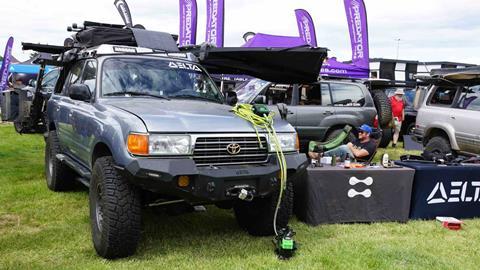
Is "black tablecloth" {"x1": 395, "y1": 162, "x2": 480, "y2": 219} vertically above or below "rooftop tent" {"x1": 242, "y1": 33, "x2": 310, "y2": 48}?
below

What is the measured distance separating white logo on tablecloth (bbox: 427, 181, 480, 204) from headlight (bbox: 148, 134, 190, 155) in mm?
3315

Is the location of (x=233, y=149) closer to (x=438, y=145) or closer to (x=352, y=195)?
(x=352, y=195)

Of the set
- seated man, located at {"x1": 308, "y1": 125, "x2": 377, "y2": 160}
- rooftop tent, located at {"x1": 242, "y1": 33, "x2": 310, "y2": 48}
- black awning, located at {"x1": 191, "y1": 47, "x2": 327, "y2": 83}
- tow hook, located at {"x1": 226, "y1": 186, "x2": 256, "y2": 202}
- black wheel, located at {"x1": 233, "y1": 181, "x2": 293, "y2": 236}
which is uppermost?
rooftop tent, located at {"x1": 242, "y1": 33, "x2": 310, "y2": 48}

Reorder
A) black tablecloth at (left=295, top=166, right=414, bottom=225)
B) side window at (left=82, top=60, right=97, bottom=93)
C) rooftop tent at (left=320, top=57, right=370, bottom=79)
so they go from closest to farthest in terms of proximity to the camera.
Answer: side window at (left=82, top=60, right=97, bottom=93), black tablecloth at (left=295, top=166, right=414, bottom=225), rooftop tent at (left=320, top=57, right=370, bottom=79)

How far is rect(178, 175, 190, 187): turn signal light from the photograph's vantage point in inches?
156

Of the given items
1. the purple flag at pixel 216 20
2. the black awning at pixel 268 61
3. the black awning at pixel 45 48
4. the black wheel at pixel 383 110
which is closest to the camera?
A: the black awning at pixel 268 61

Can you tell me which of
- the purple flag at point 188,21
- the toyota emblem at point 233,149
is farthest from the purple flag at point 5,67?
the toyota emblem at point 233,149

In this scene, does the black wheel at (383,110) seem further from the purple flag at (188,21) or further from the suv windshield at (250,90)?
the purple flag at (188,21)

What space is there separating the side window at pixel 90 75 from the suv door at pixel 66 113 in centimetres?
28

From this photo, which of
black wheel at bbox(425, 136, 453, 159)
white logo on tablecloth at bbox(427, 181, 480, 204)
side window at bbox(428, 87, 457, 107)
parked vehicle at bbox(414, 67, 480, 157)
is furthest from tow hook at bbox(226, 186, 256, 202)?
side window at bbox(428, 87, 457, 107)

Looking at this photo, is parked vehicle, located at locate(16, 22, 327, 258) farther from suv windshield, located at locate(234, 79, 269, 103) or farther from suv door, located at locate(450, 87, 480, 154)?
suv door, located at locate(450, 87, 480, 154)

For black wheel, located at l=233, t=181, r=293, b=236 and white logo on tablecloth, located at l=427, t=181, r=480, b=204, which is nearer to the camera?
black wheel, located at l=233, t=181, r=293, b=236

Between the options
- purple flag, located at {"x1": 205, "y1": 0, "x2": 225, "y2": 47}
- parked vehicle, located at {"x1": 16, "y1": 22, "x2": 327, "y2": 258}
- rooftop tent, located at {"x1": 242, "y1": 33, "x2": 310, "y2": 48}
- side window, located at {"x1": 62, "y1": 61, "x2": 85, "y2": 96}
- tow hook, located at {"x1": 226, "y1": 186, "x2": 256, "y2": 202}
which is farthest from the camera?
purple flag, located at {"x1": 205, "y1": 0, "x2": 225, "y2": 47}

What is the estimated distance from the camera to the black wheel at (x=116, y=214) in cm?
408
